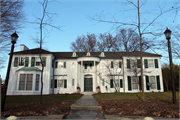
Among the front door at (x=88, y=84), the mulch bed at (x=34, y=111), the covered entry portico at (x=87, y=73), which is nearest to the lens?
the mulch bed at (x=34, y=111)

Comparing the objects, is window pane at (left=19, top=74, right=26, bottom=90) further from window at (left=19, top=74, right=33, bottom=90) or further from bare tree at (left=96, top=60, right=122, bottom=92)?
bare tree at (left=96, top=60, right=122, bottom=92)

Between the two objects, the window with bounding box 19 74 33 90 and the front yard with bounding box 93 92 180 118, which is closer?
the front yard with bounding box 93 92 180 118

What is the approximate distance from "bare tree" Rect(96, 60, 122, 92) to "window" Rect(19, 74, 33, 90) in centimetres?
1032

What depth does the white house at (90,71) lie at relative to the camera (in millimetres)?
20766

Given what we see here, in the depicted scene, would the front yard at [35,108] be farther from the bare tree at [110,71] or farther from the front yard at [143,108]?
the bare tree at [110,71]

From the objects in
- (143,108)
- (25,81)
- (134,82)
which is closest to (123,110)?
(143,108)

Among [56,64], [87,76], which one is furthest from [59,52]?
[87,76]

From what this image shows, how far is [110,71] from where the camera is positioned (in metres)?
22.4

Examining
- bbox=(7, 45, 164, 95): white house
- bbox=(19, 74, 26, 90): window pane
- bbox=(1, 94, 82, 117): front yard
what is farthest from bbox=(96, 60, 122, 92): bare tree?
bbox=(1, 94, 82, 117): front yard

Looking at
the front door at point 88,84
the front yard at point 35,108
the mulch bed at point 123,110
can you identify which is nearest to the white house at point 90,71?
the front door at point 88,84

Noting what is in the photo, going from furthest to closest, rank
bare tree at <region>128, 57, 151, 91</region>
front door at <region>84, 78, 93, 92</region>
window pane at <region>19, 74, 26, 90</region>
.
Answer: front door at <region>84, 78, 93, 92</region> → bare tree at <region>128, 57, 151, 91</region> → window pane at <region>19, 74, 26, 90</region>

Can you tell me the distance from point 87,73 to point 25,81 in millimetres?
9396

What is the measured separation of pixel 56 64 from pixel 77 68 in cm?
372

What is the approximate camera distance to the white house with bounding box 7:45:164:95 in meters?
20.8
